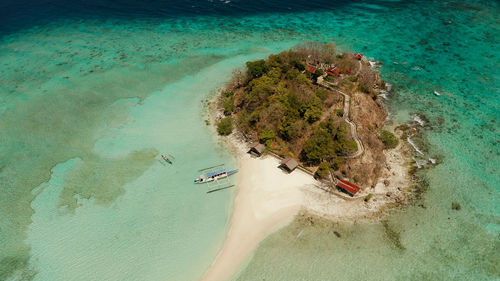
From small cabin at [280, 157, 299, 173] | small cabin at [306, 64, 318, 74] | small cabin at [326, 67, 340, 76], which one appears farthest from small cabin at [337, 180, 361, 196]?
small cabin at [306, 64, 318, 74]

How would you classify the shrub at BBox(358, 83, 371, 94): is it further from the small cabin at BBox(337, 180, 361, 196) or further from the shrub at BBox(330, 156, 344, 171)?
the small cabin at BBox(337, 180, 361, 196)

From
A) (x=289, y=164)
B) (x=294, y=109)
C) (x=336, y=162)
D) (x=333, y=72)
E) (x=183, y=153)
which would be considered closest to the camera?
(x=336, y=162)

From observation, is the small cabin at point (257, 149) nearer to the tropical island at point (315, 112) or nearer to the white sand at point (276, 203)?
the tropical island at point (315, 112)

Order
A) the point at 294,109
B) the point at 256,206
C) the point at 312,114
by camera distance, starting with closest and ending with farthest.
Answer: the point at 256,206 → the point at 312,114 → the point at 294,109

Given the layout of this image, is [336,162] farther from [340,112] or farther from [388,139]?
[388,139]

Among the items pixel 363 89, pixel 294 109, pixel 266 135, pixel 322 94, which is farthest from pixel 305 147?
pixel 363 89

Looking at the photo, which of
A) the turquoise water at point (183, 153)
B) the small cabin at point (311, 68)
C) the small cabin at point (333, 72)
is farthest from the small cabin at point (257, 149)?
the small cabin at point (333, 72)
